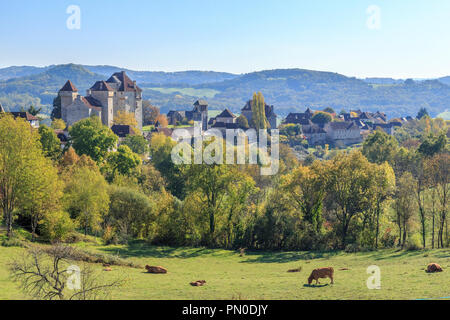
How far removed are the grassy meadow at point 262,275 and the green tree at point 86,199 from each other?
355 cm

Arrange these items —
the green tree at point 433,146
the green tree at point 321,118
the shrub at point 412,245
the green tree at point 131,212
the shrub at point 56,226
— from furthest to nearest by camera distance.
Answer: the green tree at point 321,118 < the green tree at point 433,146 < the green tree at point 131,212 < the shrub at point 412,245 < the shrub at point 56,226

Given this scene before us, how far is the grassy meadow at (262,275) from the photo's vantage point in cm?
2342

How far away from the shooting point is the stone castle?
3679 inches

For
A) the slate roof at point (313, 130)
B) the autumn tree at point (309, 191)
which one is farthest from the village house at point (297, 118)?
the autumn tree at point (309, 191)

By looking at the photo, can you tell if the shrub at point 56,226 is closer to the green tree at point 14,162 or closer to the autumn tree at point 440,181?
the green tree at point 14,162

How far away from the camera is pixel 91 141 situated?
6888cm

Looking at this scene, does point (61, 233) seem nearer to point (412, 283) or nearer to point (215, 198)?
point (215, 198)

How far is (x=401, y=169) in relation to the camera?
72.8 m

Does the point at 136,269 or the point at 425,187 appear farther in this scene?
the point at 425,187

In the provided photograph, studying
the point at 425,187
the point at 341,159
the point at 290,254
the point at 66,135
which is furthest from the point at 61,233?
the point at 66,135

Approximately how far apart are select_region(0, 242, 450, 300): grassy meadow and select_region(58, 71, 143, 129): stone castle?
53.7 m

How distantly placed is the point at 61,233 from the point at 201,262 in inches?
426

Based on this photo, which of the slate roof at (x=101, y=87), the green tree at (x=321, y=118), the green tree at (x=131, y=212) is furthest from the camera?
the green tree at (x=321, y=118)

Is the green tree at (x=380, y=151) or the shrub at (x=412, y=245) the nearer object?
the shrub at (x=412, y=245)
